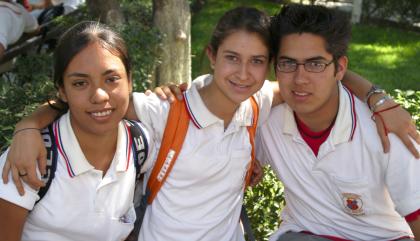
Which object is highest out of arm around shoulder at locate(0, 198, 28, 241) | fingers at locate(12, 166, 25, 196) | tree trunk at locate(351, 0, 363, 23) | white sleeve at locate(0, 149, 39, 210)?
tree trunk at locate(351, 0, 363, 23)

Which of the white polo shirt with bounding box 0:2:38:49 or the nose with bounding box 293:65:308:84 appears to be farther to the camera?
the white polo shirt with bounding box 0:2:38:49

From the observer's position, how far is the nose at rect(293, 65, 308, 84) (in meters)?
2.54

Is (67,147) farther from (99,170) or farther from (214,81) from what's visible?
(214,81)

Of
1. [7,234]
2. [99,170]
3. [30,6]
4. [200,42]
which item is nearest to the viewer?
[7,234]

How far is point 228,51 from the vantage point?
8.54ft

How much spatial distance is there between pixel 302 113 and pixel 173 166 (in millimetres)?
702

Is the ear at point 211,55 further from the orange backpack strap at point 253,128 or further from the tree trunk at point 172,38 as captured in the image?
the tree trunk at point 172,38

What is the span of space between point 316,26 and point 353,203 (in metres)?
0.89

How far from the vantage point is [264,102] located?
287 centimetres

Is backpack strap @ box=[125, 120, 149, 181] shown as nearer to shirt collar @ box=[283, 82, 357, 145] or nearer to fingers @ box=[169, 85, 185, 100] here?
fingers @ box=[169, 85, 185, 100]

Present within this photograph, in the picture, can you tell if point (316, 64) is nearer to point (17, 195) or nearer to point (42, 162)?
point (42, 162)

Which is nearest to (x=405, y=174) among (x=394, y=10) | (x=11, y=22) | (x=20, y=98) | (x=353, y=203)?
(x=353, y=203)

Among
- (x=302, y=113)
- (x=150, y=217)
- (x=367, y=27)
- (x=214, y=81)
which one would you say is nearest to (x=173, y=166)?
(x=150, y=217)

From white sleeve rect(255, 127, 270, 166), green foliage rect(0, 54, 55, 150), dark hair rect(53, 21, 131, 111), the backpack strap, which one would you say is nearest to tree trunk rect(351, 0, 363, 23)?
green foliage rect(0, 54, 55, 150)
